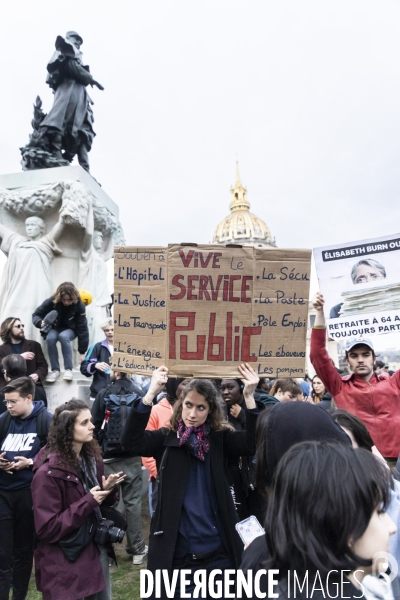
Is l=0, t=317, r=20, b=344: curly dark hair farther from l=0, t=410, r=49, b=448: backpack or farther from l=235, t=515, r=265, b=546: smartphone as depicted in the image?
l=235, t=515, r=265, b=546: smartphone

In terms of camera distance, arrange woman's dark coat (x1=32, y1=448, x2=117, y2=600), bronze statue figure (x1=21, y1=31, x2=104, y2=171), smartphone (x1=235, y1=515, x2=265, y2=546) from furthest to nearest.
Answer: bronze statue figure (x1=21, y1=31, x2=104, y2=171), woman's dark coat (x1=32, y1=448, x2=117, y2=600), smartphone (x1=235, y1=515, x2=265, y2=546)

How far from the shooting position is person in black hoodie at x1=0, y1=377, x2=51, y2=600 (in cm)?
357

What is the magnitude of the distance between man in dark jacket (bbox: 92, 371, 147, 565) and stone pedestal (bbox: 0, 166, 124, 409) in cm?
352

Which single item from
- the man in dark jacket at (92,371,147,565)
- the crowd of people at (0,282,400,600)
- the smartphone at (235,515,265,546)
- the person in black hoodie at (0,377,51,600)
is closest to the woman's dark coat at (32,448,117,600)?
the crowd of people at (0,282,400,600)

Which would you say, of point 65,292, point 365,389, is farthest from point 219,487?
point 65,292

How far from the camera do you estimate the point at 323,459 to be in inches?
50.1

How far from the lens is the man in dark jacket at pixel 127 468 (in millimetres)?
4895

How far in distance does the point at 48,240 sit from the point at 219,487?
6.83 metres

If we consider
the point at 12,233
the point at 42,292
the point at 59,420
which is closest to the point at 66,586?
the point at 59,420

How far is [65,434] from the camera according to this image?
3182 millimetres

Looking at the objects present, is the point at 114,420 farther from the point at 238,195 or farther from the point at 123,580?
the point at 238,195

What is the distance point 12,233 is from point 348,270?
22.1 ft

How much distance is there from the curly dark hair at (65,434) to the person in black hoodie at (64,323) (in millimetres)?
3958

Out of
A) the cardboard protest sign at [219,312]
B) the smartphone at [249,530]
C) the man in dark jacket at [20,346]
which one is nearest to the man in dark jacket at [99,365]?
the man in dark jacket at [20,346]
